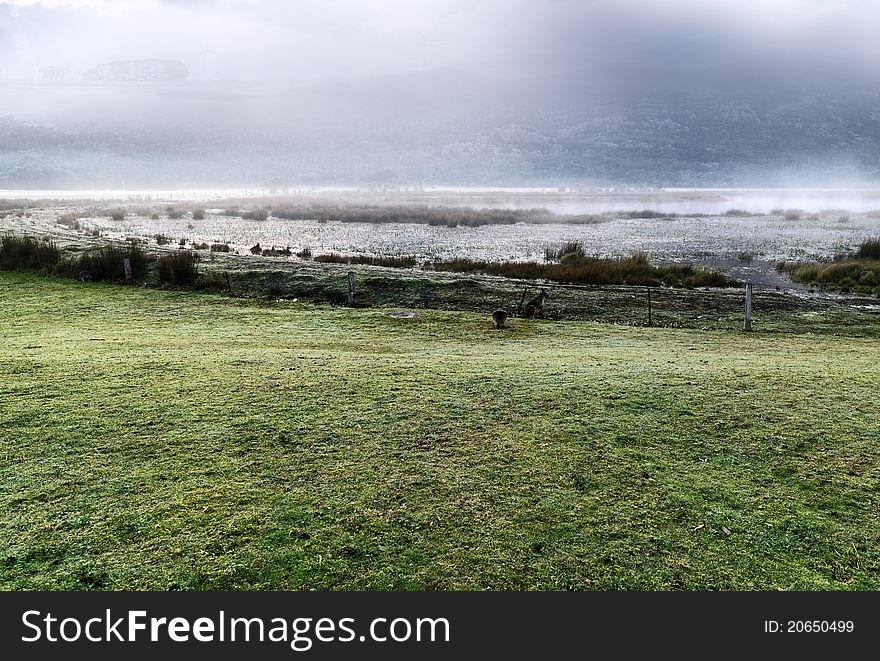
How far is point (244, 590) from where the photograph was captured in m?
3.24

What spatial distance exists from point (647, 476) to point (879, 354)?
322 inches

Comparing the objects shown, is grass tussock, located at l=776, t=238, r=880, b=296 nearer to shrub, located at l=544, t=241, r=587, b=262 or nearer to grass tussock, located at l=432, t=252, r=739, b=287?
grass tussock, located at l=432, t=252, r=739, b=287

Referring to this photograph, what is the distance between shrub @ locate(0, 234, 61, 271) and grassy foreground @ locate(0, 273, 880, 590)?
1540 centimetres

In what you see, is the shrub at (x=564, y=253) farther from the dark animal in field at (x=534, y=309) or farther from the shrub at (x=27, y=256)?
the shrub at (x=27, y=256)

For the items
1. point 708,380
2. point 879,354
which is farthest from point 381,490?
point 879,354

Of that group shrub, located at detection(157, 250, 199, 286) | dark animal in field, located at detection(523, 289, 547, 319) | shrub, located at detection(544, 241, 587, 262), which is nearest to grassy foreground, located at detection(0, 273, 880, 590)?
dark animal in field, located at detection(523, 289, 547, 319)

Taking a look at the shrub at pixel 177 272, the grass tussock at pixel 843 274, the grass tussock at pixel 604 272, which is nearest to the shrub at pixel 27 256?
the shrub at pixel 177 272

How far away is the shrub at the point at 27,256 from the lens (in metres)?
22.0

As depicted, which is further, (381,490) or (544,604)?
(381,490)

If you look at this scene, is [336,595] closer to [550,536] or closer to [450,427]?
[550,536]

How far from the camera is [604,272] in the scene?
23578 mm

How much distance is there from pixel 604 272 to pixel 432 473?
20180 mm

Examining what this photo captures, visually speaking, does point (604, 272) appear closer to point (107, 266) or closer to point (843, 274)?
point (843, 274)

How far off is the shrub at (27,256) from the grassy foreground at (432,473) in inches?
606
